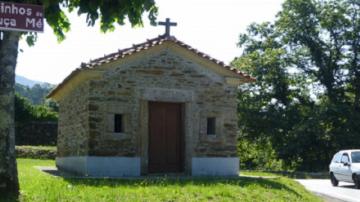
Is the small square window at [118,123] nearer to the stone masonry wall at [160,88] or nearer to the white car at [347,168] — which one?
the stone masonry wall at [160,88]

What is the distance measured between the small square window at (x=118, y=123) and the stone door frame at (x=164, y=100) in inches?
21.3

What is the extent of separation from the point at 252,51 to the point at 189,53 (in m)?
22.0

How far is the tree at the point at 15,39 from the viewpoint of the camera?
7.89m

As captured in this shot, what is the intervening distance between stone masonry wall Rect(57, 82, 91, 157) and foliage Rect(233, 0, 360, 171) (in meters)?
17.1

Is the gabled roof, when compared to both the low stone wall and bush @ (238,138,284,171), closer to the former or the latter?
the low stone wall

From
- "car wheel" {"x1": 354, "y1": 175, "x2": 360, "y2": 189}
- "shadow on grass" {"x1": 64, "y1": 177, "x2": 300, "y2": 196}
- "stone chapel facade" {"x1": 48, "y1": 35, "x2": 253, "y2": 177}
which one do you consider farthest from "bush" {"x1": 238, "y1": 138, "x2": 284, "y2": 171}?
"shadow on grass" {"x1": 64, "y1": 177, "x2": 300, "y2": 196}

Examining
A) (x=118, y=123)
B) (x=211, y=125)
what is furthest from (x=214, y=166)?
(x=118, y=123)

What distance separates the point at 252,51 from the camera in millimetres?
Result: 38219

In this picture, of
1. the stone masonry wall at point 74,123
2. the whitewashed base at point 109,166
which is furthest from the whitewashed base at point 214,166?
the stone masonry wall at point 74,123

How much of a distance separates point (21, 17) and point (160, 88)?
10151 millimetres

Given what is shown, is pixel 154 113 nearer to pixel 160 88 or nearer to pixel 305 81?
pixel 160 88

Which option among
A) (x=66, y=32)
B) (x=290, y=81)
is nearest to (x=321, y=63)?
(x=290, y=81)

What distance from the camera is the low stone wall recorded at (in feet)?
113

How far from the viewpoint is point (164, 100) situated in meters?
16.7
